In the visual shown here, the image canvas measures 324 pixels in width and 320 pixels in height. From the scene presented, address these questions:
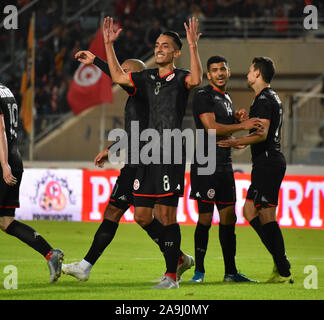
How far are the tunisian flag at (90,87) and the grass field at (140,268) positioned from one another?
6805mm

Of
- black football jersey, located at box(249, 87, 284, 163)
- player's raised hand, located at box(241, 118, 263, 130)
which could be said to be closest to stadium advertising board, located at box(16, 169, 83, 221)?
black football jersey, located at box(249, 87, 284, 163)

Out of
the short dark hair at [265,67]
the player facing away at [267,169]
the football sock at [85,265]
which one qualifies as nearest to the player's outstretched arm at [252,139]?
the player facing away at [267,169]

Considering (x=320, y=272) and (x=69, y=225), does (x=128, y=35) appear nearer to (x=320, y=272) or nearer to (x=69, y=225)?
(x=69, y=225)

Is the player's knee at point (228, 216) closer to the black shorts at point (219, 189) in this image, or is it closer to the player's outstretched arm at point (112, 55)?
the black shorts at point (219, 189)

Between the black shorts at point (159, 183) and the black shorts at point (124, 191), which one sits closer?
the black shorts at point (159, 183)

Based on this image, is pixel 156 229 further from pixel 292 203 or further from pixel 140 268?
pixel 292 203

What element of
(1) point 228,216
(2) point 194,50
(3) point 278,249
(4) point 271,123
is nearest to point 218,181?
(1) point 228,216

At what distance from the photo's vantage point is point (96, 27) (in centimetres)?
2791

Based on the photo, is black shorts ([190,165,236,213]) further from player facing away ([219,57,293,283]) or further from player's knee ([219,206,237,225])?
player facing away ([219,57,293,283])

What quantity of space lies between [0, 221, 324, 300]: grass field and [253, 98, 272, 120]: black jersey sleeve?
1.68 meters

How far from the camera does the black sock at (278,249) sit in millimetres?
8945

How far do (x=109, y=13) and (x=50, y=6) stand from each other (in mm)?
2065

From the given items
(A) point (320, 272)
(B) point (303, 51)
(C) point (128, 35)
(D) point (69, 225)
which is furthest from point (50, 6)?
(A) point (320, 272)

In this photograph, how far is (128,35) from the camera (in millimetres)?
25500
